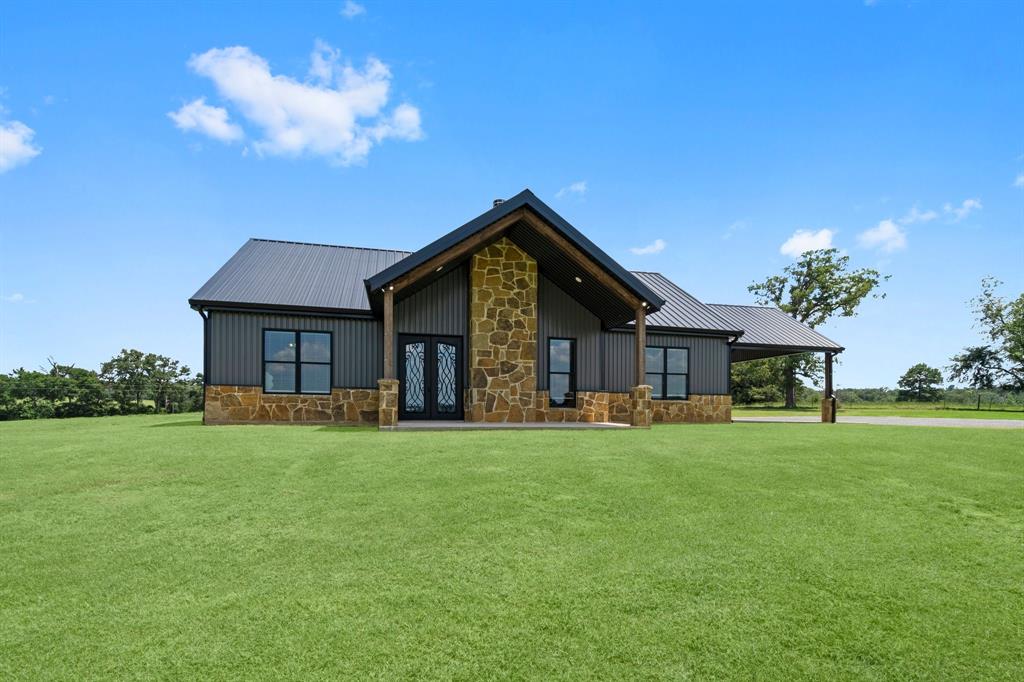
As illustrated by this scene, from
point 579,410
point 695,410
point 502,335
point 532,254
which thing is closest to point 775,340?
point 695,410

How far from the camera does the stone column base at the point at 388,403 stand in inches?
460

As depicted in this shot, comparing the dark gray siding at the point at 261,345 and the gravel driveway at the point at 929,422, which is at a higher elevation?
the dark gray siding at the point at 261,345

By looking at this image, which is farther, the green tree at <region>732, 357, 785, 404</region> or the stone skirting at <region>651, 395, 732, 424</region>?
the green tree at <region>732, 357, 785, 404</region>

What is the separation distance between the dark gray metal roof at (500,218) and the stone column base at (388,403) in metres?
2.03

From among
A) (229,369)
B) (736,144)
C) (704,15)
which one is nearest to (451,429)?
(229,369)

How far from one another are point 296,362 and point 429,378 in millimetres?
3490

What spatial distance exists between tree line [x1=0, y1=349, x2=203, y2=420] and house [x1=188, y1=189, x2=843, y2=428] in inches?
382

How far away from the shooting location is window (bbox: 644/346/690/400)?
17703 millimetres

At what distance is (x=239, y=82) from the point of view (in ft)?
42.4

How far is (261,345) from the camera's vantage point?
1433cm

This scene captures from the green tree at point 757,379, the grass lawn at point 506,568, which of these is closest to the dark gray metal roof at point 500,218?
the grass lawn at point 506,568

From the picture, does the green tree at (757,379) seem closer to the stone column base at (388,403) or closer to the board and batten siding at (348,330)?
the board and batten siding at (348,330)

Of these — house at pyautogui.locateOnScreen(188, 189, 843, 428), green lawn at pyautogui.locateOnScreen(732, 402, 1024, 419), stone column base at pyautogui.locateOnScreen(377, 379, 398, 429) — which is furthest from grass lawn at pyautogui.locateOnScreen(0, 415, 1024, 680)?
green lawn at pyautogui.locateOnScreen(732, 402, 1024, 419)

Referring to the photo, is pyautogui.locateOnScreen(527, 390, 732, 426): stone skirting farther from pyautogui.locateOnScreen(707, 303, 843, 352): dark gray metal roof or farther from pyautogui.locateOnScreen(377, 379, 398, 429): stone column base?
pyautogui.locateOnScreen(377, 379, 398, 429): stone column base
